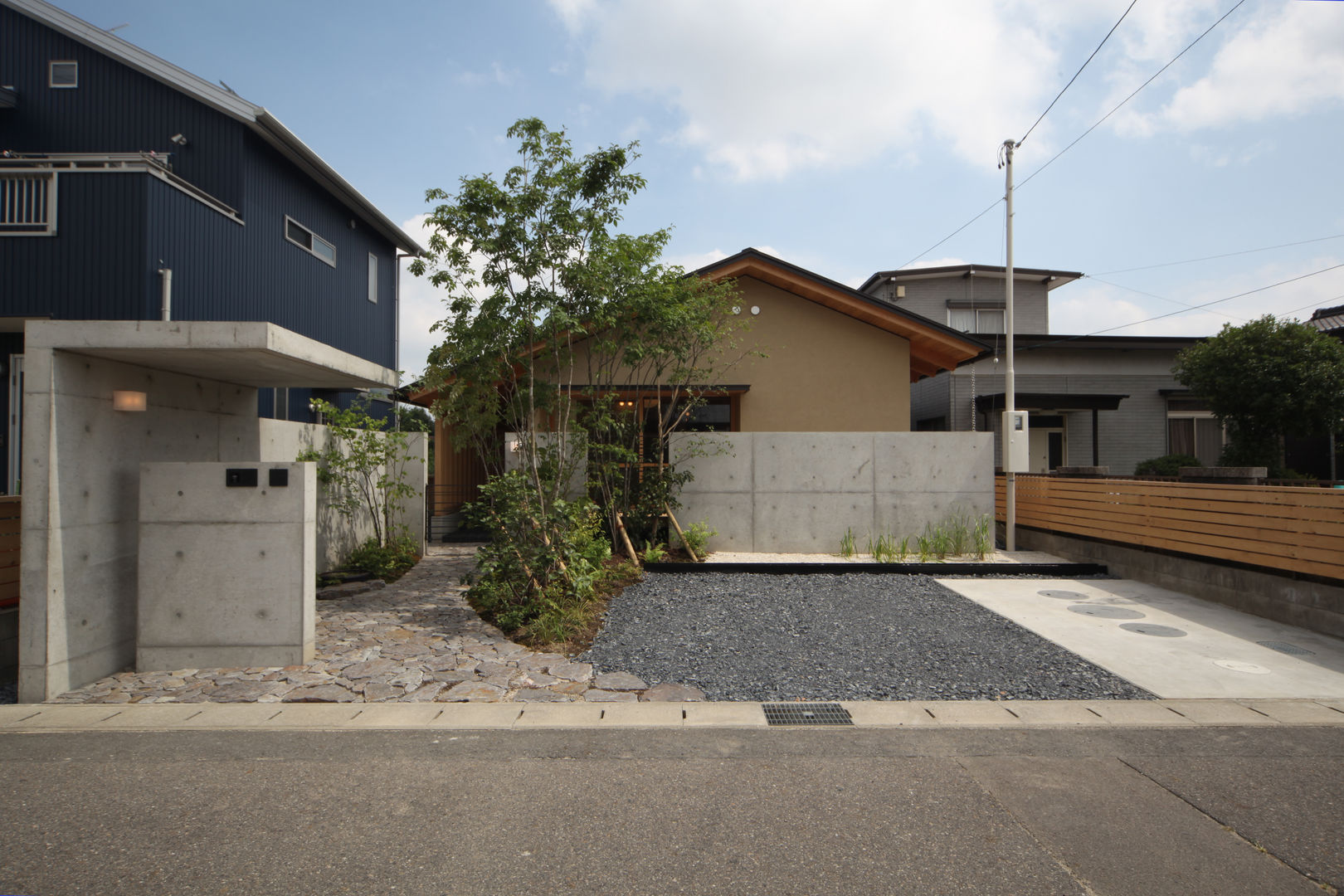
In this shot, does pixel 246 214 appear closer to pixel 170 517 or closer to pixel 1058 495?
pixel 170 517

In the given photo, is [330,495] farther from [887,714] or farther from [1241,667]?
[1241,667]

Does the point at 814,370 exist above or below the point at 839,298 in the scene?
below

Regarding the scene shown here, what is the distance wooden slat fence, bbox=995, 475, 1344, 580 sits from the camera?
6.08m

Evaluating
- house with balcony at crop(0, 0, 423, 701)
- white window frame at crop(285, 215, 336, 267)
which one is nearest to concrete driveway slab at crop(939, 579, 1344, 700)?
house with balcony at crop(0, 0, 423, 701)

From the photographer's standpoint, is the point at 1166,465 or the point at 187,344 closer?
the point at 187,344

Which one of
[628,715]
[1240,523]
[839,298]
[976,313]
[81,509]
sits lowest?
[628,715]

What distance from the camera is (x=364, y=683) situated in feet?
15.8

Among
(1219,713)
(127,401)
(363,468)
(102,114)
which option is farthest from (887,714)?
(102,114)

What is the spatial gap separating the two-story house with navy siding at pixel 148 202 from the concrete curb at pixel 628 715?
6.44m

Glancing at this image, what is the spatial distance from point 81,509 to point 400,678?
2.37m

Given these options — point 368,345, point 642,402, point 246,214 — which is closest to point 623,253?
point 642,402

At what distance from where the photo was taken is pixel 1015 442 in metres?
10.2

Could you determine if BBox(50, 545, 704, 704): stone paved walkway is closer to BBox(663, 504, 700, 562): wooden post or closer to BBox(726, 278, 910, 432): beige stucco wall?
BBox(663, 504, 700, 562): wooden post

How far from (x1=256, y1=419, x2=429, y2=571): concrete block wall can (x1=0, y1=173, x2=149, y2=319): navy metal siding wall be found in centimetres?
283
